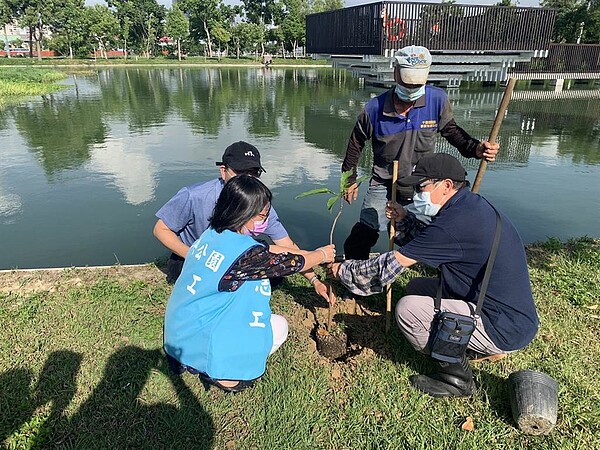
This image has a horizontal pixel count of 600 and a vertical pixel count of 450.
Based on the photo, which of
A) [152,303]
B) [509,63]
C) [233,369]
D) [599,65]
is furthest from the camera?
[599,65]

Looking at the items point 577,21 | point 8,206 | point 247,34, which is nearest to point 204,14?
point 247,34

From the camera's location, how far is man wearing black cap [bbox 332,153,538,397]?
2.16 m

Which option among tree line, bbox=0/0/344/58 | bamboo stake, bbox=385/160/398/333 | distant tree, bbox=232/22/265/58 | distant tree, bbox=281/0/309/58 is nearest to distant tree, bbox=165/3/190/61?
tree line, bbox=0/0/344/58

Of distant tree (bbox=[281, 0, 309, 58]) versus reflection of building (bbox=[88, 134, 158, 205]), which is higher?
distant tree (bbox=[281, 0, 309, 58])

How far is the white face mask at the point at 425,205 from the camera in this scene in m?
2.36

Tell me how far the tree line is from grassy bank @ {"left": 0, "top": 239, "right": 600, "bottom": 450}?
1979 inches

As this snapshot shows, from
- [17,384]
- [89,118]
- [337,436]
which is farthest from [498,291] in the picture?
[89,118]

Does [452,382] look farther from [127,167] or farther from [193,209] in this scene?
[127,167]

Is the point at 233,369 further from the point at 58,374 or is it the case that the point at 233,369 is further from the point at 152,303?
the point at 152,303

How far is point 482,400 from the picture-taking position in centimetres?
239

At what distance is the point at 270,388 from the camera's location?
2455 mm

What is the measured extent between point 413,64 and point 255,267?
180 cm

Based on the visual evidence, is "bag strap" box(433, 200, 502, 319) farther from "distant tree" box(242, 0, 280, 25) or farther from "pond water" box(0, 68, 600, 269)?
"distant tree" box(242, 0, 280, 25)

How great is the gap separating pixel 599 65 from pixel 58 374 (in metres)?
23.5
